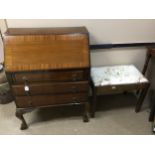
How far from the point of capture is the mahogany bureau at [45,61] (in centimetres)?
148

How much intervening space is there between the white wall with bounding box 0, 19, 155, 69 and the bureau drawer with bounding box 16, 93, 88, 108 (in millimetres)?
528

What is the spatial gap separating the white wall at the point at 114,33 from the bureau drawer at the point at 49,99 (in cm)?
53

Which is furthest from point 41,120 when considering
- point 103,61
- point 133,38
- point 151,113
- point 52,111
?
point 133,38

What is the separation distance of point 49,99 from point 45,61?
1.37ft

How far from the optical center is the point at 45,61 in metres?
1.50

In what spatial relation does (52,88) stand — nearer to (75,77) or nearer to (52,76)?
(52,76)

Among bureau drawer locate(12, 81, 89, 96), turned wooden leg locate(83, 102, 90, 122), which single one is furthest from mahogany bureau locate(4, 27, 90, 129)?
turned wooden leg locate(83, 102, 90, 122)

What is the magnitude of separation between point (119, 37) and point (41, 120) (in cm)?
126

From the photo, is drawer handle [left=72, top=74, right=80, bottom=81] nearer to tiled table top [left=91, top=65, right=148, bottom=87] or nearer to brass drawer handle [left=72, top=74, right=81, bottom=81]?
brass drawer handle [left=72, top=74, right=81, bottom=81]

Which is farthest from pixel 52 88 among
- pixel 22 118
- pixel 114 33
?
pixel 114 33

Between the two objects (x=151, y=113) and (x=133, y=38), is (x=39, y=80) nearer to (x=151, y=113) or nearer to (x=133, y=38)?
(x=133, y=38)

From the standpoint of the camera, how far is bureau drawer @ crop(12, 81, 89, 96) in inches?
63.0

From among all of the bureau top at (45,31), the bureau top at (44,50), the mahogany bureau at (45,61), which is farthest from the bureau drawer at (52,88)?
the bureau top at (45,31)

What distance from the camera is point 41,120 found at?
2.03 meters
